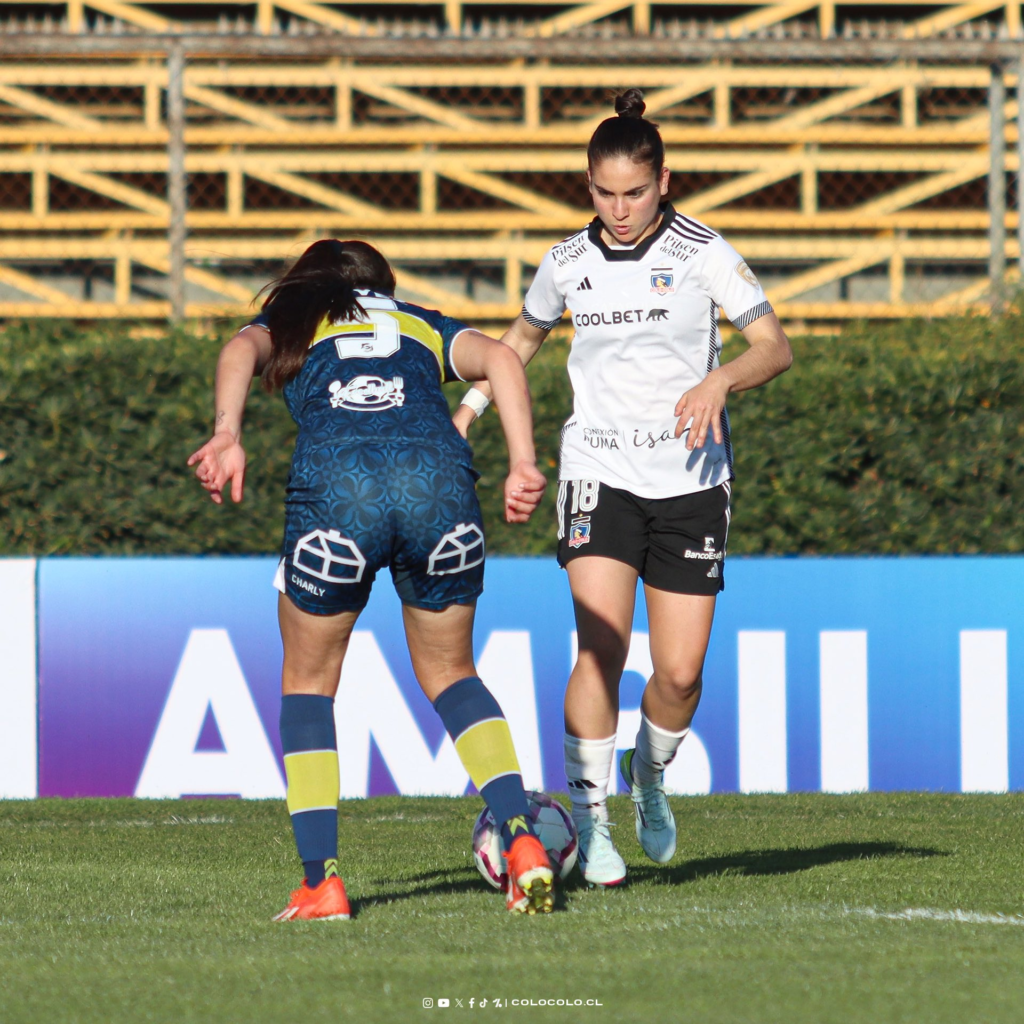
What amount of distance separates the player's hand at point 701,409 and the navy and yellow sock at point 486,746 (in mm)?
805

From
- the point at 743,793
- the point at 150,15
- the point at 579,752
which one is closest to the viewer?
the point at 579,752

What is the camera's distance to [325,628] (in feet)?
12.1

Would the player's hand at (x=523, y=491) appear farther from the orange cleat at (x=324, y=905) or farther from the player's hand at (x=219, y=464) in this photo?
the orange cleat at (x=324, y=905)

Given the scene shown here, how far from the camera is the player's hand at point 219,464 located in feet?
11.4

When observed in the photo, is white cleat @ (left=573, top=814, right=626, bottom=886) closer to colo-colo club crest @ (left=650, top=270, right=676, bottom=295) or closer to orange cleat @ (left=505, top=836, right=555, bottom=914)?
orange cleat @ (left=505, top=836, right=555, bottom=914)

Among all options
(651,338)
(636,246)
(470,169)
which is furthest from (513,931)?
(470,169)

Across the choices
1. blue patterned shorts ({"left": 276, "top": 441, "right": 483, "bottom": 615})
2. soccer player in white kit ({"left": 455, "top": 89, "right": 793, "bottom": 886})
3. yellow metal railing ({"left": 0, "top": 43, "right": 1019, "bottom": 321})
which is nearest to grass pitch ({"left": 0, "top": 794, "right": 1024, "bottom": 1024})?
soccer player in white kit ({"left": 455, "top": 89, "right": 793, "bottom": 886})

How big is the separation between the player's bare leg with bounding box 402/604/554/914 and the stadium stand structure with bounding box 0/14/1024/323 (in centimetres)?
521

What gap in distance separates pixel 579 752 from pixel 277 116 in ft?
34.1

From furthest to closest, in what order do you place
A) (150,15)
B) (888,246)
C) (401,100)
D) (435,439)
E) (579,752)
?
(150,15)
(401,100)
(888,246)
(579,752)
(435,439)

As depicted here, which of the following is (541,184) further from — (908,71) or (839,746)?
(839,746)

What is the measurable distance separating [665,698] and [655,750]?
0.17 m

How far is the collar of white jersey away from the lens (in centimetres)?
442

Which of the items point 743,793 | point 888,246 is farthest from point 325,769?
point 888,246
